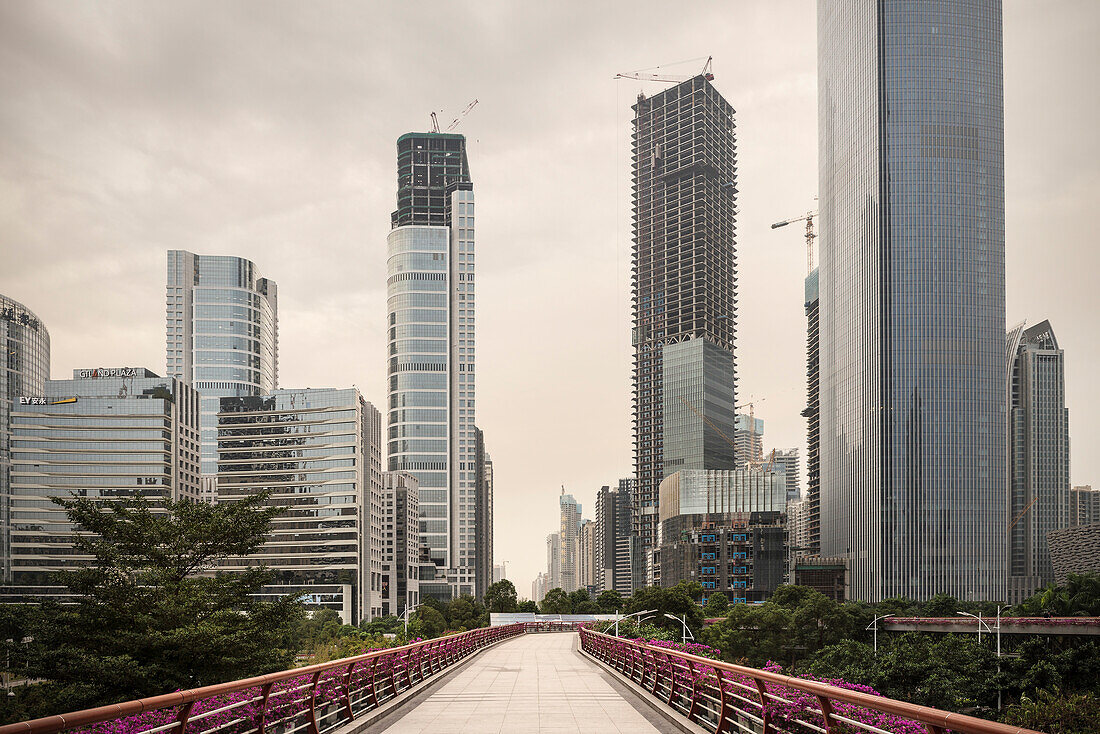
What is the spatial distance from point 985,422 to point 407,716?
156 m

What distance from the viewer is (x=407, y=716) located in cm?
1700

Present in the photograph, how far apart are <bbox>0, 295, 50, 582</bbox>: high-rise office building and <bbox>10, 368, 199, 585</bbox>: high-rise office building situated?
7.26ft

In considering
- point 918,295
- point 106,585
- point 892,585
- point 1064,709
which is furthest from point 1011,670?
point 918,295

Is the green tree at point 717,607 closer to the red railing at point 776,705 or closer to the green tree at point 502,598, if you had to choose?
the green tree at point 502,598

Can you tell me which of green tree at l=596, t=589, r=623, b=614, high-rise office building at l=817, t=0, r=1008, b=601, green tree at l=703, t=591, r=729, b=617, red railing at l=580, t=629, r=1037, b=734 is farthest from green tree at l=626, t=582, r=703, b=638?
red railing at l=580, t=629, r=1037, b=734

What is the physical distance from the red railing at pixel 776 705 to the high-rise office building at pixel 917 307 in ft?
462

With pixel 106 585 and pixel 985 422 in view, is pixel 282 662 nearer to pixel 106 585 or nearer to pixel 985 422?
pixel 106 585

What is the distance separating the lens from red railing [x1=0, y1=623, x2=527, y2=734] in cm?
762

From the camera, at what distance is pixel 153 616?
35.9 metres

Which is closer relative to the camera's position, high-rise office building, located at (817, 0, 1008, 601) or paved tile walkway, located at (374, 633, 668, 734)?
paved tile walkway, located at (374, 633, 668, 734)

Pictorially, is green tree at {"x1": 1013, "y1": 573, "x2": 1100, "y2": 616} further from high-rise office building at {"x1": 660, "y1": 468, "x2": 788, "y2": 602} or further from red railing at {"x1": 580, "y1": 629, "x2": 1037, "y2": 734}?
red railing at {"x1": 580, "y1": 629, "x2": 1037, "y2": 734}

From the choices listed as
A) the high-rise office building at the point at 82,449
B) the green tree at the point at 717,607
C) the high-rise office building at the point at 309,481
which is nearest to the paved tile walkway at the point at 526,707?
the green tree at the point at 717,607

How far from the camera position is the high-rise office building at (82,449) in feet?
518

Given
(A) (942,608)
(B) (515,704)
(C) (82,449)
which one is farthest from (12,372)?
(B) (515,704)
